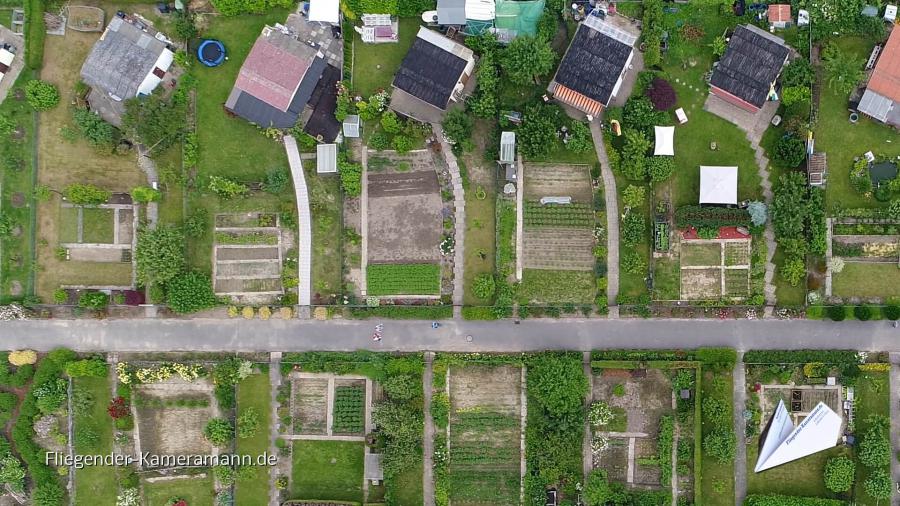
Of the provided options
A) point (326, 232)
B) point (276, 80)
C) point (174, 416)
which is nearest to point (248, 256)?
point (326, 232)

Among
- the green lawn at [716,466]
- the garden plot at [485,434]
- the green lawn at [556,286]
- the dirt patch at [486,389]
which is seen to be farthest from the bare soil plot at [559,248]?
the green lawn at [716,466]

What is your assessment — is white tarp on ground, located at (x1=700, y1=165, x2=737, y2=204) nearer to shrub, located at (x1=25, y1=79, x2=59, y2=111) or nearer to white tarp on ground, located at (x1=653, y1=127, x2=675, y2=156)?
white tarp on ground, located at (x1=653, y1=127, x2=675, y2=156)

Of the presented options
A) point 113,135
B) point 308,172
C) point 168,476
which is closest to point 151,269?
point 113,135

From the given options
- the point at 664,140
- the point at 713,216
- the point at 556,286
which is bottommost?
the point at 556,286

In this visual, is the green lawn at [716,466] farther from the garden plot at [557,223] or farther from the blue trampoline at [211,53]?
the blue trampoline at [211,53]

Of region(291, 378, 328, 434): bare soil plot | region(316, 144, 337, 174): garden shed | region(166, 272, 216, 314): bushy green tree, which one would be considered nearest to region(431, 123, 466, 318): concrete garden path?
region(316, 144, 337, 174): garden shed

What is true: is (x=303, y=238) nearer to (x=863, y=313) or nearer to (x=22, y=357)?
(x=22, y=357)

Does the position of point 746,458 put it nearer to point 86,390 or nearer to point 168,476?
point 168,476
